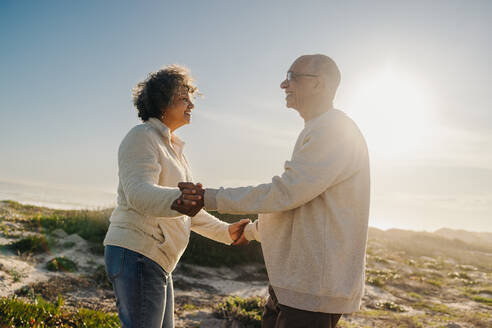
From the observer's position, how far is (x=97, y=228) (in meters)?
11.4

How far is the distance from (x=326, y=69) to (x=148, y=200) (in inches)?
58.8

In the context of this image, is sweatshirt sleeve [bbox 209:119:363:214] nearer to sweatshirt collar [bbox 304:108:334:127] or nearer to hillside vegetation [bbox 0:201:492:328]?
sweatshirt collar [bbox 304:108:334:127]

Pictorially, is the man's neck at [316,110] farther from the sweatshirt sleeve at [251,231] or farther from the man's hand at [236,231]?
the man's hand at [236,231]

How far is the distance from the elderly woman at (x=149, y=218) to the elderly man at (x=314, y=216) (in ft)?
1.01

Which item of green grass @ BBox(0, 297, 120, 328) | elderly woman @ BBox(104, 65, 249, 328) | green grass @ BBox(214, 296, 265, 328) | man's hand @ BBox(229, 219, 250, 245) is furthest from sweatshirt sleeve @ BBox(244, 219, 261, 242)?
green grass @ BBox(214, 296, 265, 328)

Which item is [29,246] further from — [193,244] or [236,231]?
[236,231]

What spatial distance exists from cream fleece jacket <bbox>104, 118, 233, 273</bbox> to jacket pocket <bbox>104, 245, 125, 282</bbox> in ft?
0.16

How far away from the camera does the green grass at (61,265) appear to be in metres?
8.44

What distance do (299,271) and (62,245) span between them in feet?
31.2

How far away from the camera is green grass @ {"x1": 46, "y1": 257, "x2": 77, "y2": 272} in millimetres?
8438

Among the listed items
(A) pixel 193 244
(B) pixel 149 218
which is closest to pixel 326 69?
(B) pixel 149 218

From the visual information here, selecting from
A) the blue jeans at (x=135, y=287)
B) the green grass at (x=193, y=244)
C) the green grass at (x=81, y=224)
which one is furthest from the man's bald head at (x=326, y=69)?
the green grass at (x=81, y=224)

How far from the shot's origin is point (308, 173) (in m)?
2.28

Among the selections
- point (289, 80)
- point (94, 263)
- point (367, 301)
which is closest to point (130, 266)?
point (289, 80)
